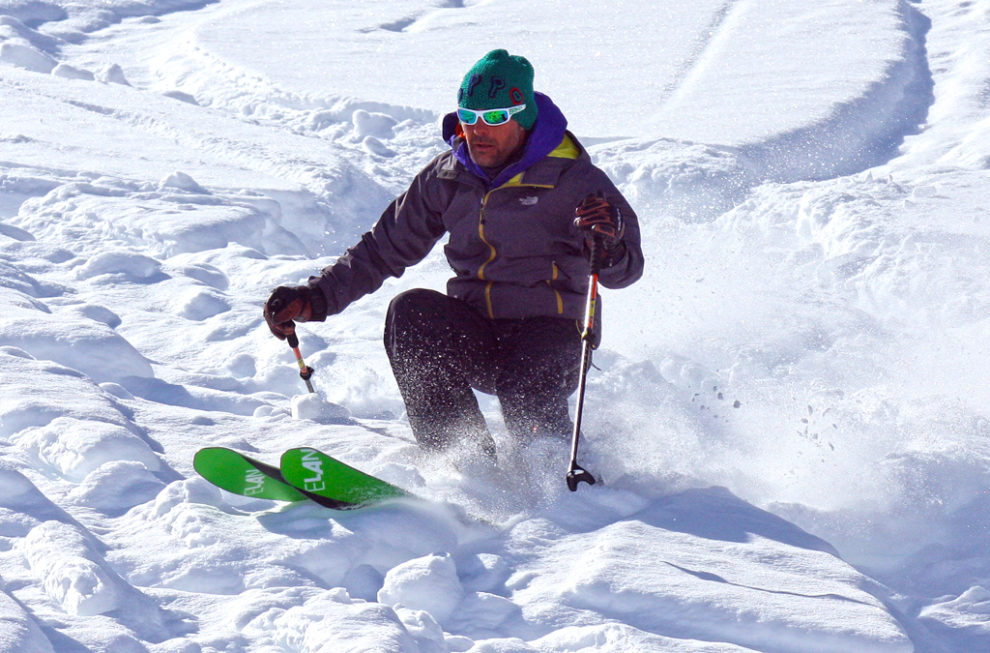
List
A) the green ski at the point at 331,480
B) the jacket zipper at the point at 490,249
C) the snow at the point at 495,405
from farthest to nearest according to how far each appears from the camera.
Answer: the jacket zipper at the point at 490,249 < the green ski at the point at 331,480 < the snow at the point at 495,405

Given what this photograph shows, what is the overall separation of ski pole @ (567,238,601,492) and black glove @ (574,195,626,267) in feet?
0.08

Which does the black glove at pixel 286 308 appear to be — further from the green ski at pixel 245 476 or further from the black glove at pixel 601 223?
the black glove at pixel 601 223

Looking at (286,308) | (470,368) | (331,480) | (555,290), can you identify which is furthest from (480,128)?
(331,480)

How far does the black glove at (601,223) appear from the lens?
3477 millimetres

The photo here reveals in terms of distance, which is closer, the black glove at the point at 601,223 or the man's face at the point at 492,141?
the black glove at the point at 601,223

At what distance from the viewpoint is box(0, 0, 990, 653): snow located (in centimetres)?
272

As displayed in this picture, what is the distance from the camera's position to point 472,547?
10.2 feet

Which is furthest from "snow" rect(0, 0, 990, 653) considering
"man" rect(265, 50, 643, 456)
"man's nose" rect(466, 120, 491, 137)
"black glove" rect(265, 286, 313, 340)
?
"man's nose" rect(466, 120, 491, 137)

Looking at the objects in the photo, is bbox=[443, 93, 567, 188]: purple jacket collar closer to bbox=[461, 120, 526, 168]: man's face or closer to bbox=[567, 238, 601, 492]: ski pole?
bbox=[461, 120, 526, 168]: man's face

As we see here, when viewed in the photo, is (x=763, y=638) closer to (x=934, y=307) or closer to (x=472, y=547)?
(x=472, y=547)

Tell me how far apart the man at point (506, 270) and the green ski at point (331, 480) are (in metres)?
0.40

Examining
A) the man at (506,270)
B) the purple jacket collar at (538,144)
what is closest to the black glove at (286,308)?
the man at (506,270)

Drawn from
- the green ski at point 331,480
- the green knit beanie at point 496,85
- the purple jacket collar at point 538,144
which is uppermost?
the green knit beanie at point 496,85

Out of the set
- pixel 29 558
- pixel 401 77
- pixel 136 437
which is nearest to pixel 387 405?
pixel 136 437
